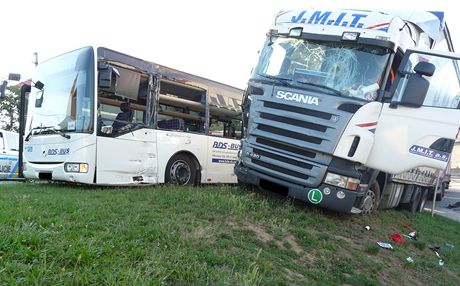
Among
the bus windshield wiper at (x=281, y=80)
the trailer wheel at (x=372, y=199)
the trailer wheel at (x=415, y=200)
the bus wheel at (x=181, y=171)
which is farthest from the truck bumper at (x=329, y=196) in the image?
the trailer wheel at (x=415, y=200)

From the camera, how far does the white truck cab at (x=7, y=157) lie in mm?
12891

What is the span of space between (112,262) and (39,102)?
6.44 meters

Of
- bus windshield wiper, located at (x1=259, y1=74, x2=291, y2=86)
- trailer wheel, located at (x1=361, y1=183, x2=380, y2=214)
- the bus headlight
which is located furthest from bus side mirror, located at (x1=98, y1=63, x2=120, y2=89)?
trailer wheel, located at (x1=361, y1=183, x2=380, y2=214)

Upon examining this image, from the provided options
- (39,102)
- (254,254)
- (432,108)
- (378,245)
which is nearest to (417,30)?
(432,108)

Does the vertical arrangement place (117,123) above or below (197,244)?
above

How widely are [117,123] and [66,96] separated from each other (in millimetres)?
1137

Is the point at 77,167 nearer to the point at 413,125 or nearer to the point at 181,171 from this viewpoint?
the point at 181,171

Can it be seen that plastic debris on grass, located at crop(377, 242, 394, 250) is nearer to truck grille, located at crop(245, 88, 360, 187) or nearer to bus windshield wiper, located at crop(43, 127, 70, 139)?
truck grille, located at crop(245, 88, 360, 187)

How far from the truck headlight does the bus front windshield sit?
180 inches

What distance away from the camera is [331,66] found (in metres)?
6.71

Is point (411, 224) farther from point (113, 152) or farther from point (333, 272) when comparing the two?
point (113, 152)

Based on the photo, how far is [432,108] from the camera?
6.55m

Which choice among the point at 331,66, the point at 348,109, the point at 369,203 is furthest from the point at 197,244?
the point at 369,203

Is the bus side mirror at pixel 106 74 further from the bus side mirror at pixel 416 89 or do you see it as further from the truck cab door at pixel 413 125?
the bus side mirror at pixel 416 89
